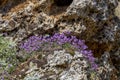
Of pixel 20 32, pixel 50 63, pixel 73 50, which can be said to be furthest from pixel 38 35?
pixel 50 63

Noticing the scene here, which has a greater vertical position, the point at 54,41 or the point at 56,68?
the point at 56,68

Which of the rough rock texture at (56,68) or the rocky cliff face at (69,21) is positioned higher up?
the rough rock texture at (56,68)

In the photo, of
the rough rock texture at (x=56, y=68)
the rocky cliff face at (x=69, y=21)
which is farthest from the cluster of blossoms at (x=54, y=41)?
the rough rock texture at (x=56, y=68)

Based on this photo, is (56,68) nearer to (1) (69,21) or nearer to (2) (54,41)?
(2) (54,41)

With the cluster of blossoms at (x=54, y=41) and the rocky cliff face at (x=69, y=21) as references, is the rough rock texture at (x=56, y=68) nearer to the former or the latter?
the cluster of blossoms at (x=54, y=41)

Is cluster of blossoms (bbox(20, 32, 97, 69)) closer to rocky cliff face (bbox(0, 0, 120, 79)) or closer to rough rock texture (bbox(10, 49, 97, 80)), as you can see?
rocky cliff face (bbox(0, 0, 120, 79))

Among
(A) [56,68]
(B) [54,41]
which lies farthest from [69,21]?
(A) [56,68]

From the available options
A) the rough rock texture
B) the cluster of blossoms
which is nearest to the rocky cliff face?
the cluster of blossoms

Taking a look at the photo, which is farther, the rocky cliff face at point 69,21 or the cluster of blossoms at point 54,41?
the rocky cliff face at point 69,21

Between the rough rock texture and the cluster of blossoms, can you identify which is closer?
the rough rock texture
